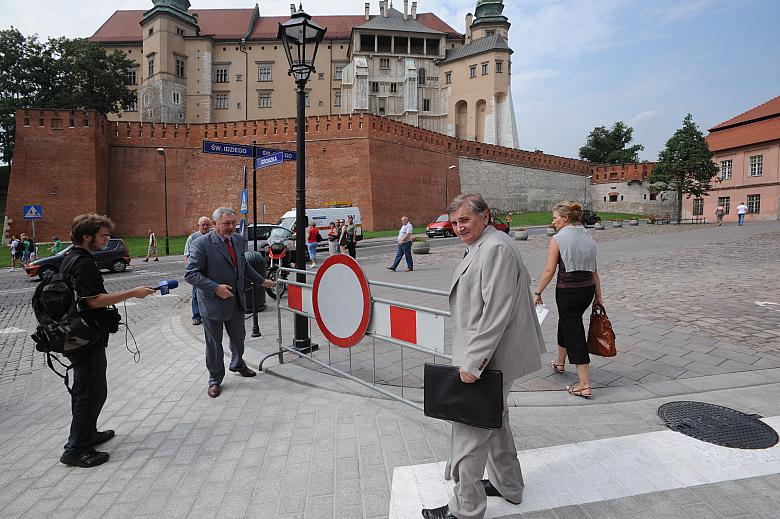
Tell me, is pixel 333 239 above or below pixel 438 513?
above

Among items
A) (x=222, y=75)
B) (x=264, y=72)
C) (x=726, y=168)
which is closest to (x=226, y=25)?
(x=222, y=75)

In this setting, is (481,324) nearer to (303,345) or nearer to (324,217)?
(303,345)

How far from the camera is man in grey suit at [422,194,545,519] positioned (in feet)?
7.63

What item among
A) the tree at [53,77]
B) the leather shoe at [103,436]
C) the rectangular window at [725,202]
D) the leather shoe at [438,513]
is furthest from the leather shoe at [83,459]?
the rectangular window at [725,202]

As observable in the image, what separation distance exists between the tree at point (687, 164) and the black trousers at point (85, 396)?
44.7m

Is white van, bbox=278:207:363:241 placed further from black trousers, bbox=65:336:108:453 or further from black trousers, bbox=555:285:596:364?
black trousers, bbox=65:336:108:453

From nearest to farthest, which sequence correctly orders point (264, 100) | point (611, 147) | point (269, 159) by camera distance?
1. point (269, 159)
2. point (264, 100)
3. point (611, 147)

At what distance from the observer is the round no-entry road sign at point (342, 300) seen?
4.21 metres

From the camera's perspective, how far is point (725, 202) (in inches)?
1871

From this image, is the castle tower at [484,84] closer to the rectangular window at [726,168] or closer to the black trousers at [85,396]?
the rectangular window at [726,168]

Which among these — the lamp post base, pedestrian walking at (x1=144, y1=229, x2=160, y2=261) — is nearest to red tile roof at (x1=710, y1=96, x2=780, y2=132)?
pedestrian walking at (x1=144, y1=229, x2=160, y2=261)

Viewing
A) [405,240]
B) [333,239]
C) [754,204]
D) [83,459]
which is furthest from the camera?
[754,204]

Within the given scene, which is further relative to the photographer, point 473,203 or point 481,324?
point 473,203

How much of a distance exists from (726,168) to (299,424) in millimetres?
56772
